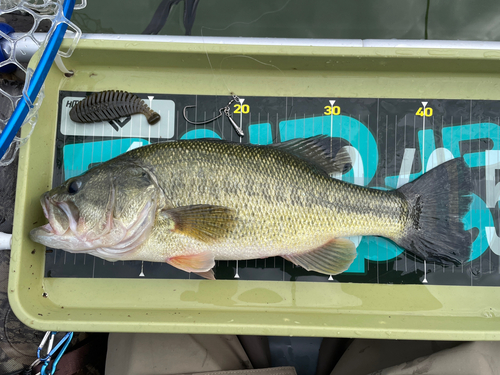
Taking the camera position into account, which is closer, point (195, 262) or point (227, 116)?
point (195, 262)

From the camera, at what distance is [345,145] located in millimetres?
1837

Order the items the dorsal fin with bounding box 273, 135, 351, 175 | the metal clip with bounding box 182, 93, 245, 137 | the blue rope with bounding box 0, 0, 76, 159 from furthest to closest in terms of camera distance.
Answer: the metal clip with bounding box 182, 93, 245, 137 < the dorsal fin with bounding box 273, 135, 351, 175 < the blue rope with bounding box 0, 0, 76, 159

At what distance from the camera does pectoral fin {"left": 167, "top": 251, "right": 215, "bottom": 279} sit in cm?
154

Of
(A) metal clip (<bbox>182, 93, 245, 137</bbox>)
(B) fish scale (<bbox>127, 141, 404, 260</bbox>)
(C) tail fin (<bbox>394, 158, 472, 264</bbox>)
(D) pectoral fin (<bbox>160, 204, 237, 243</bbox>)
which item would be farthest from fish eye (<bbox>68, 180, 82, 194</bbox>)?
(C) tail fin (<bbox>394, 158, 472, 264</bbox>)

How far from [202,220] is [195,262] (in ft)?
0.80

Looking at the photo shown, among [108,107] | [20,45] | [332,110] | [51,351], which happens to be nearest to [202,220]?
[108,107]

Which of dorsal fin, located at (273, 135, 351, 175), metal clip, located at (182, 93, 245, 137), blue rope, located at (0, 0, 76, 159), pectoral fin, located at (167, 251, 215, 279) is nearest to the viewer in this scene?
blue rope, located at (0, 0, 76, 159)

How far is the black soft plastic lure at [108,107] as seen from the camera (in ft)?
5.79

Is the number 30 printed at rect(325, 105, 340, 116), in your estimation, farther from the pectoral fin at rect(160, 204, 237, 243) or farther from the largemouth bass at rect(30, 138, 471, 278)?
the pectoral fin at rect(160, 204, 237, 243)

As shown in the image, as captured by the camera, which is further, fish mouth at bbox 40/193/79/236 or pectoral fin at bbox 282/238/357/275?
pectoral fin at bbox 282/238/357/275

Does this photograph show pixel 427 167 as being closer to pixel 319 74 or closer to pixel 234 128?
Answer: pixel 319 74

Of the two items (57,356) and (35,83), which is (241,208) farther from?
(57,356)

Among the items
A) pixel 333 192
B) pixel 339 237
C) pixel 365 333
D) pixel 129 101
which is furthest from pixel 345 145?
pixel 129 101

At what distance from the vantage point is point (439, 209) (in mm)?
1649
